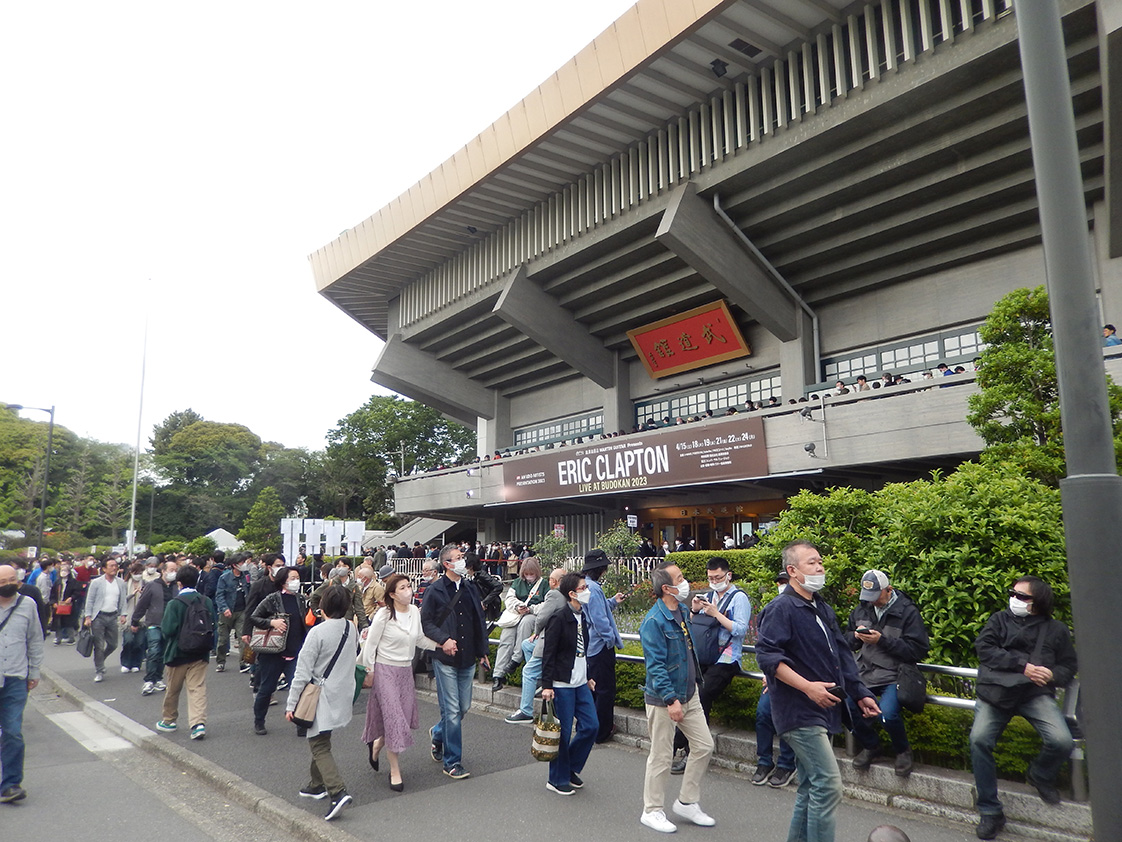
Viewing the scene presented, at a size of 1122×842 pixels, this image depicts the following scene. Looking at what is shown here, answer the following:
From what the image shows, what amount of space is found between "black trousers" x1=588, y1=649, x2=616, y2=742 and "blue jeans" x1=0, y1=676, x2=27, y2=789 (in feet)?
14.9

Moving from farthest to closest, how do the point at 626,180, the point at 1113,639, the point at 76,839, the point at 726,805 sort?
the point at 626,180
the point at 726,805
the point at 76,839
the point at 1113,639

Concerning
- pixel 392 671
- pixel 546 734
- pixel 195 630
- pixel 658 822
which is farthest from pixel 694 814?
pixel 195 630

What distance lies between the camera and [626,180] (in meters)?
19.9

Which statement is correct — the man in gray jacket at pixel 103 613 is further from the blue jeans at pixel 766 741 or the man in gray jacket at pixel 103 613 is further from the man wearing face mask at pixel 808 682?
the man wearing face mask at pixel 808 682

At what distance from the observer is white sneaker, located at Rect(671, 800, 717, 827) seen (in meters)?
4.70

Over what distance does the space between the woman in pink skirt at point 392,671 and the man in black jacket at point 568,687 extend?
47.8 inches

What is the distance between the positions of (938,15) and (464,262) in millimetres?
16501

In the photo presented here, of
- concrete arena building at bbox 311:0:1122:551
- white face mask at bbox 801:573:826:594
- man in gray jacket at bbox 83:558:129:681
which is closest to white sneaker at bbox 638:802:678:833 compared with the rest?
white face mask at bbox 801:573:826:594

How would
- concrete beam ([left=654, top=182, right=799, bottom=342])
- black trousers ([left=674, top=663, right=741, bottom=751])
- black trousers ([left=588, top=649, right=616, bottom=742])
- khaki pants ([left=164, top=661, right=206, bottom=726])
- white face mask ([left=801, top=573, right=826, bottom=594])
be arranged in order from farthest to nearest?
concrete beam ([left=654, top=182, right=799, bottom=342]), khaki pants ([left=164, top=661, right=206, bottom=726]), black trousers ([left=588, top=649, right=616, bottom=742]), black trousers ([left=674, top=663, right=741, bottom=751]), white face mask ([left=801, top=573, right=826, bottom=594])

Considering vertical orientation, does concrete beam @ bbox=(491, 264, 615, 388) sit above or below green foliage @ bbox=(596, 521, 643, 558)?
above

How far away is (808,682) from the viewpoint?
3715 mm

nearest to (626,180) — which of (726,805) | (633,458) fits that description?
(633,458)

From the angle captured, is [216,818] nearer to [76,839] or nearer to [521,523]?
[76,839]

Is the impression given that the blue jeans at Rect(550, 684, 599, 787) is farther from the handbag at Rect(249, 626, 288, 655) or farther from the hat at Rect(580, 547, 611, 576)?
the handbag at Rect(249, 626, 288, 655)
